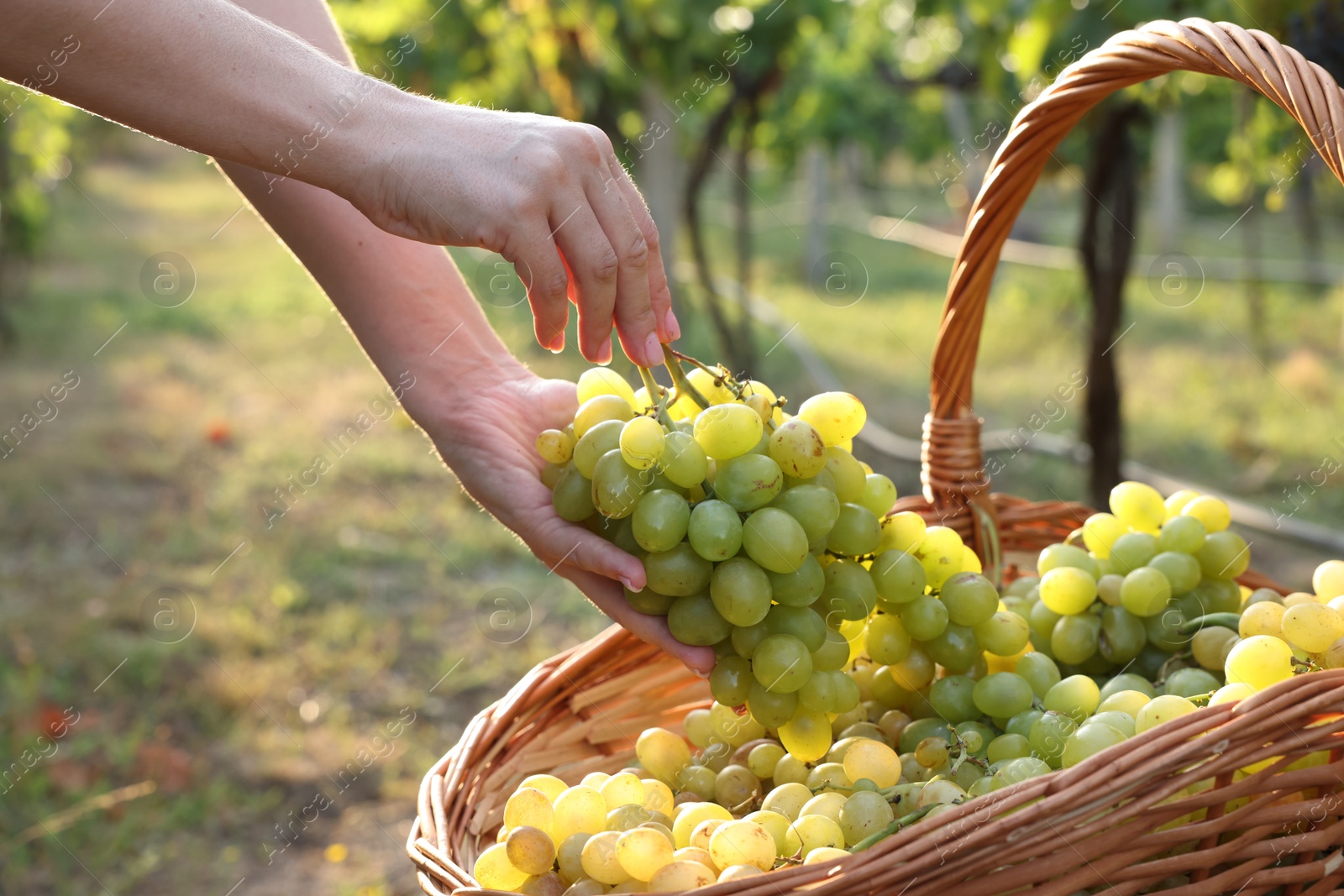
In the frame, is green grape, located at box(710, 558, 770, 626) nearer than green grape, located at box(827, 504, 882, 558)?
Yes

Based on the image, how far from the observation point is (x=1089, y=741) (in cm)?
96

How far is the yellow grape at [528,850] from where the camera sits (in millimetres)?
975

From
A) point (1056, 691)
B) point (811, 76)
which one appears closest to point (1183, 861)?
point (1056, 691)

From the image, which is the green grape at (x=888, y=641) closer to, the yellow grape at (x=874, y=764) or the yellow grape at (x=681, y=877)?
the yellow grape at (x=874, y=764)

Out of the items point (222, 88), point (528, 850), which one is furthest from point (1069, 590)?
point (222, 88)

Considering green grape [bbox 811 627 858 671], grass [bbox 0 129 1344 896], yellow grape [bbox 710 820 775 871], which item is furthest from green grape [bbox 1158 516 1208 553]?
grass [bbox 0 129 1344 896]

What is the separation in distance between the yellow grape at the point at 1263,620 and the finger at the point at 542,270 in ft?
2.54

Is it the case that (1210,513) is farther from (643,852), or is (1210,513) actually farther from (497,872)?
(497,872)

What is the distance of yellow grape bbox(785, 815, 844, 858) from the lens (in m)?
0.96

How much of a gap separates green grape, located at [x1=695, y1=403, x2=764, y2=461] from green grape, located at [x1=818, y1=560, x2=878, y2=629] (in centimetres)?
18

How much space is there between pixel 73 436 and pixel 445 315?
445cm

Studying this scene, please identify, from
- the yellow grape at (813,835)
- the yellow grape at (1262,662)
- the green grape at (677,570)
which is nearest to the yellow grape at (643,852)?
the yellow grape at (813,835)

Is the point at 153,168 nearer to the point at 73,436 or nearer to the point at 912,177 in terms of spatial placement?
the point at 912,177

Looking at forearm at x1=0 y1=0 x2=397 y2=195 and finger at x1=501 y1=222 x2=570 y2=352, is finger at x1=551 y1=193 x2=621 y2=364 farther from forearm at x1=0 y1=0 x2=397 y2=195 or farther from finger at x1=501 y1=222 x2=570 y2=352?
forearm at x1=0 y1=0 x2=397 y2=195
